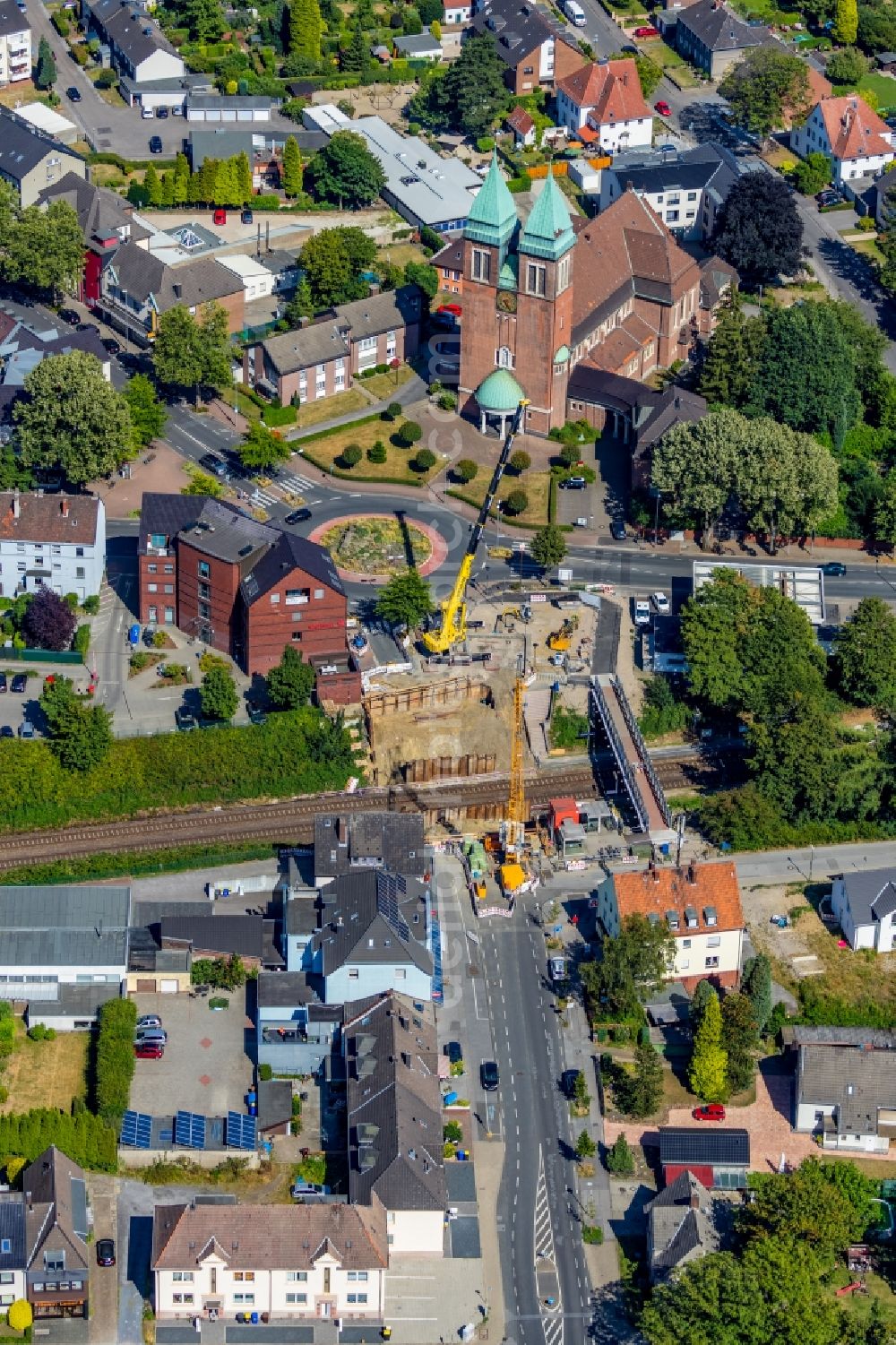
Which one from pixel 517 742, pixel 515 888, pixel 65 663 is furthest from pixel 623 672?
pixel 65 663

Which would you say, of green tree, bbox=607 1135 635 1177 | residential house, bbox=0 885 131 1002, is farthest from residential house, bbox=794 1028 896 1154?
residential house, bbox=0 885 131 1002

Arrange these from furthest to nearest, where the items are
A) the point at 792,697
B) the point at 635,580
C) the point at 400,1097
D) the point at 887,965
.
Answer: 1. the point at 635,580
2. the point at 792,697
3. the point at 887,965
4. the point at 400,1097

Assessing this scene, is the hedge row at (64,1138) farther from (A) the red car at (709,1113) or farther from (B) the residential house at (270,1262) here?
(A) the red car at (709,1113)

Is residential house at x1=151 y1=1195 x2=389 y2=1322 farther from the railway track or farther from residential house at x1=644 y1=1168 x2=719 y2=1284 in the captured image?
the railway track

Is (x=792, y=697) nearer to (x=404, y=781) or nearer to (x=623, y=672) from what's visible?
(x=623, y=672)

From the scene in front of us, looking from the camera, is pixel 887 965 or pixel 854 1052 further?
pixel 887 965

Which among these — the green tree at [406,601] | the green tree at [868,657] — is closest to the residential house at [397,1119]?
the green tree at [406,601]

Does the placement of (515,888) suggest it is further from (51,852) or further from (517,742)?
(51,852)

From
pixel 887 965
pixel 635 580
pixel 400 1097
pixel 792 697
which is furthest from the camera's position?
pixel 635 580
